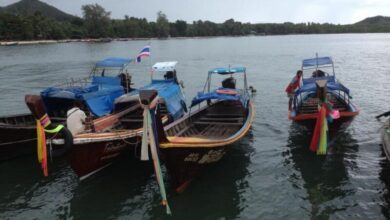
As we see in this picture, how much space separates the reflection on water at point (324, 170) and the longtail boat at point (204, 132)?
2504 mm

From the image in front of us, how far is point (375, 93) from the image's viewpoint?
28.4 metres

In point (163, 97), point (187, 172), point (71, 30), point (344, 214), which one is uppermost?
point (71, 30)

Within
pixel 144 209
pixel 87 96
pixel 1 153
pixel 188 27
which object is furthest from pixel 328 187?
pixel 188 27

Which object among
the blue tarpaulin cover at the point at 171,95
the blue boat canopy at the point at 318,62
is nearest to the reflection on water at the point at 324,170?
the blue boat canopy at the point at 318,62

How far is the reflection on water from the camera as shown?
11.7 metres

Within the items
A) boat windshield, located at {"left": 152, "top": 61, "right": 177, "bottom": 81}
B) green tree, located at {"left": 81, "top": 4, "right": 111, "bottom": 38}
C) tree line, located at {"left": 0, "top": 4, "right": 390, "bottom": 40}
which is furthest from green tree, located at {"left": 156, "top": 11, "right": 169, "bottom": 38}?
boat windshield, located at {"left": 152, "top": 61, "right": 177, "bottom": 81}

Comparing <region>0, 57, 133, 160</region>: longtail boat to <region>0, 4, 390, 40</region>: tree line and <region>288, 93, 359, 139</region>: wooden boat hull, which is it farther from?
<region>0, 4, 390, 40</region>: tree line

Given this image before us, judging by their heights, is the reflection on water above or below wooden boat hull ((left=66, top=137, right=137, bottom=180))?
below

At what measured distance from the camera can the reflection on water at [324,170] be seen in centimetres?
1171

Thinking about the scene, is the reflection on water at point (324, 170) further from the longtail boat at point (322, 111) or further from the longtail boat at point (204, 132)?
the longtail boat at point (204, 132)

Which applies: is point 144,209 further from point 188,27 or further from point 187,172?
point 188,27

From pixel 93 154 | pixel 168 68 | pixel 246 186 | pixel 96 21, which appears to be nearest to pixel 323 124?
pixel 246 186

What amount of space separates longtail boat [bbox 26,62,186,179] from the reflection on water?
5687 mm

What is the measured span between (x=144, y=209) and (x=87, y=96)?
23.4 feet
